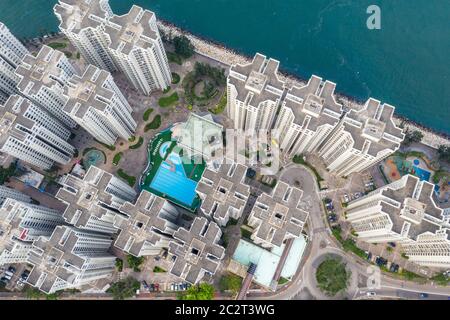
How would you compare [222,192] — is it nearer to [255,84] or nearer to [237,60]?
[255,84]

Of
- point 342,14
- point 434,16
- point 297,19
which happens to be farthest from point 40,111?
point 434,16

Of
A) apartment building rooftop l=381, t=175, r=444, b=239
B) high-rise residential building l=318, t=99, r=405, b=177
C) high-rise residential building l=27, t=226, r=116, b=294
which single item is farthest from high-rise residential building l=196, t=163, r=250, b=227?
apartment building rooftop l=381, t=175, r=444, b=239

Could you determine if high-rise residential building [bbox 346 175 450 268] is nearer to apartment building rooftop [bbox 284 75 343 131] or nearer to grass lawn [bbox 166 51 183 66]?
apartment building rooftop [bbox 284 75 343 131]

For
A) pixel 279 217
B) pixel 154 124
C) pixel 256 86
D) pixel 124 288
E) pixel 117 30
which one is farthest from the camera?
pixel 154 124

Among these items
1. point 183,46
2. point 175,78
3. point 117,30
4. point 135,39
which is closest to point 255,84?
point 135,39

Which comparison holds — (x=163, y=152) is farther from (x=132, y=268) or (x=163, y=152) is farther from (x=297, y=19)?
(x=297, y=19)

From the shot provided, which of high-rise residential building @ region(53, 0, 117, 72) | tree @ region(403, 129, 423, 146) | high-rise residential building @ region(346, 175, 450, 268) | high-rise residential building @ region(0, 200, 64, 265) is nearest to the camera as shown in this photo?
high-rise residential building @ region(346, 175, 450, 268)
